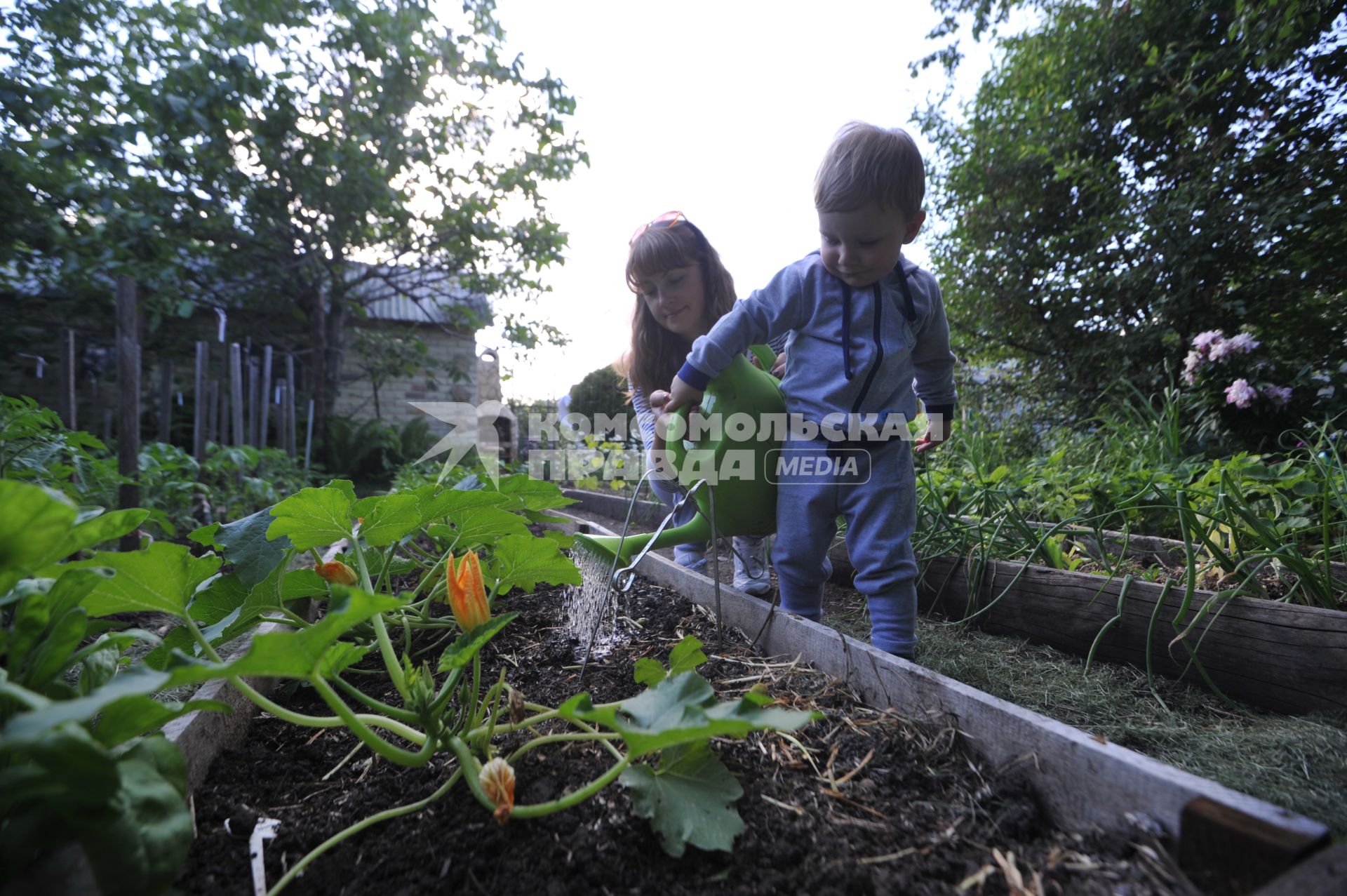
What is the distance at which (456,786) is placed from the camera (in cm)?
84

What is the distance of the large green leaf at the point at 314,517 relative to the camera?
944 mm

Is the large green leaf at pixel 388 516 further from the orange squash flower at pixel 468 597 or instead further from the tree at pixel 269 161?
the tree at pixel 269 161

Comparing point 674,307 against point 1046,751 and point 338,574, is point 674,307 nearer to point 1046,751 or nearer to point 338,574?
point 338,574

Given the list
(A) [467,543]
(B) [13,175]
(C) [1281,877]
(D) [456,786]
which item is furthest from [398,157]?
(C) [1281,877]

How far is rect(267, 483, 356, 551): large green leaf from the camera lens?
3.10ft

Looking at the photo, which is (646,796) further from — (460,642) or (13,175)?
(13,175)

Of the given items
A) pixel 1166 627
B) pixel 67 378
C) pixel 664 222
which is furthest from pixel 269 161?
pixel 1166 627

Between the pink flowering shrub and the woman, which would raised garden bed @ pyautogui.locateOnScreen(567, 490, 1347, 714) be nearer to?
the woman

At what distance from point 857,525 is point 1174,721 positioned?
67 centimetres

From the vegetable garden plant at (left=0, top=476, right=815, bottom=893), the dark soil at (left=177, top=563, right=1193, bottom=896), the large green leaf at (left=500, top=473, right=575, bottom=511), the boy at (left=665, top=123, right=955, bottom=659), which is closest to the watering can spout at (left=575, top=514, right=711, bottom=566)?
the large green leaf at (left=500, top=473, right=575, bottom=511)

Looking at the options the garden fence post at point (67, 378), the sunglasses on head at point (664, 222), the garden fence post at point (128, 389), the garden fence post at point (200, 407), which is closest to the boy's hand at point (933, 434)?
the sunglasses on head at point (664, 222)

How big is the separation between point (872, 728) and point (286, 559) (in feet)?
3.17

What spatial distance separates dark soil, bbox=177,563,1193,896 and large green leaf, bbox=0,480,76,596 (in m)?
0.40

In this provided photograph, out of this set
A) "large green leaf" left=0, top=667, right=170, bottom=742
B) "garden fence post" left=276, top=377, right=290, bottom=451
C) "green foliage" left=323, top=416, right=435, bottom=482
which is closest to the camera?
"large green leaf" left=0, top=667, right=170, bottom=742
